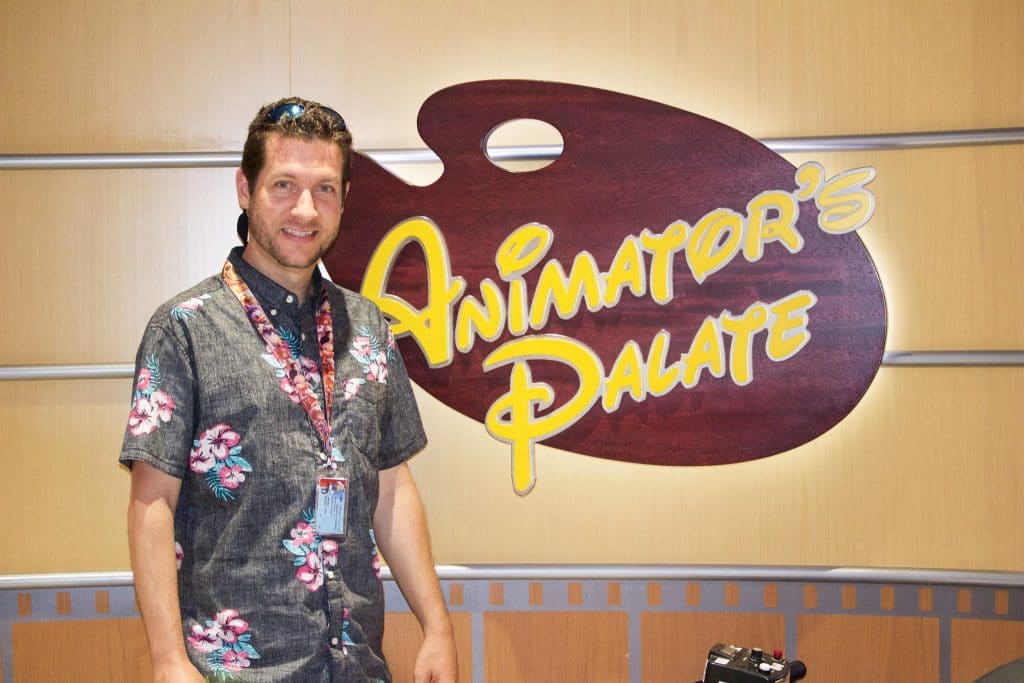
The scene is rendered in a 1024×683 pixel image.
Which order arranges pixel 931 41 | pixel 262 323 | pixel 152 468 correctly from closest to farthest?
1. pixel 152 468
2. pixel 262 323
3. pixel 931 41

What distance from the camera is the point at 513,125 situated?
2.55 meters

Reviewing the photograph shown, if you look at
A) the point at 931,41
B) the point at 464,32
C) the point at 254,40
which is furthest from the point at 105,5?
the point at 931,41

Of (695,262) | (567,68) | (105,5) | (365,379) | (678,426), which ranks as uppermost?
(105,5)

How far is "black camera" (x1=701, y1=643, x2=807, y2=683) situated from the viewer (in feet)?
5.94

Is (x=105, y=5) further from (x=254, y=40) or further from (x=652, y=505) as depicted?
(x=652, y=505)

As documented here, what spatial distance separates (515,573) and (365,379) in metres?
0.92

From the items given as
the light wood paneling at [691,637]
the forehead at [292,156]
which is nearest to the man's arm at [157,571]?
the forehead at [292,156]

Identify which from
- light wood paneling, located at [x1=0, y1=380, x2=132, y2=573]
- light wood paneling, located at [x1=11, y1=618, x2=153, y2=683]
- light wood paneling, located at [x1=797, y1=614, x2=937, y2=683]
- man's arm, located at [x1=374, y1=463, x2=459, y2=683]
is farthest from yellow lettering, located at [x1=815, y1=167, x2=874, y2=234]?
light wood paneling, located at [x1=11, y1=618, x2=153, y2=683]

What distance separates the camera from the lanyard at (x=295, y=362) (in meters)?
1.82

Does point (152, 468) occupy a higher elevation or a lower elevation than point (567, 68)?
lower

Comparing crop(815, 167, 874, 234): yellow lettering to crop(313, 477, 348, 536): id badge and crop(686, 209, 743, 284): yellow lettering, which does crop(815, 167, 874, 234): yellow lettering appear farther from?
crop(313, 477, 348, 536): id badge

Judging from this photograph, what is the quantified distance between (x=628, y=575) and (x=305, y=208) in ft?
4.57

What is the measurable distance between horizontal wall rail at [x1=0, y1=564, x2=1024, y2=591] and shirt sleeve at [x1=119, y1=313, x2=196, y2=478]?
1.02 m

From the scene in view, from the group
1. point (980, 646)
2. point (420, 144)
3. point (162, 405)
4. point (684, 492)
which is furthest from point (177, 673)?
point (980, 646)
